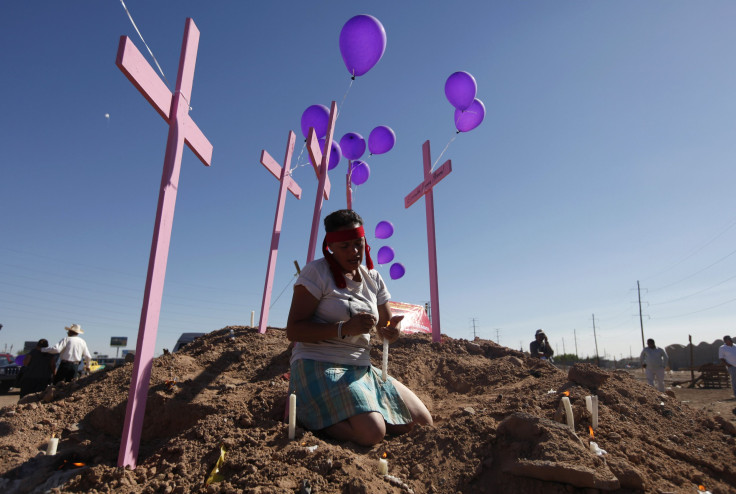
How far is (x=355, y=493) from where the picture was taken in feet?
5.84

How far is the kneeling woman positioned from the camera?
2.45m

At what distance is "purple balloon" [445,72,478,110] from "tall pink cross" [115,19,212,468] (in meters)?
3.79

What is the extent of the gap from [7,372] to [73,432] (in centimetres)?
1002

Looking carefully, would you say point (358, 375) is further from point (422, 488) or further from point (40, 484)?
point (40, 484)

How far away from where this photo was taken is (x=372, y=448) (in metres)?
2.45

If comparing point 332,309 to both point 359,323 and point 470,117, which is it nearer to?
point 359,323

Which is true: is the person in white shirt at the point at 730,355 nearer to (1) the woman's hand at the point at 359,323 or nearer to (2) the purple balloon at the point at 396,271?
(2) the purple balloon at the point at 396,271

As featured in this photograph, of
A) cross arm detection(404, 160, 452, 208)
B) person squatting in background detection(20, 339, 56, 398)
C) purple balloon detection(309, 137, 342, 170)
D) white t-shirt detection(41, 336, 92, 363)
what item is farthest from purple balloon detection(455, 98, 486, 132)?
person squatting in background detection(20, 339, 56, 398)

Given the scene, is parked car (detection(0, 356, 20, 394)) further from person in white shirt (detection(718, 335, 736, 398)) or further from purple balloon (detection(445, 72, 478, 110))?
person in white shirt (detection(718, 335, 736, 398))

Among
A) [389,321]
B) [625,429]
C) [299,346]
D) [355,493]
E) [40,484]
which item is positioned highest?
[389,321]

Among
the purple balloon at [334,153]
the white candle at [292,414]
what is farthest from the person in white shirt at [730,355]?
the white candle at [292,414]

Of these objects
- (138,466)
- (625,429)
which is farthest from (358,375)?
(625,429)

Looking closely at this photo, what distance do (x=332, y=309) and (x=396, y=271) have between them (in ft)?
24.4

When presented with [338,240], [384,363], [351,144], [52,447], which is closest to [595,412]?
[384,363]
